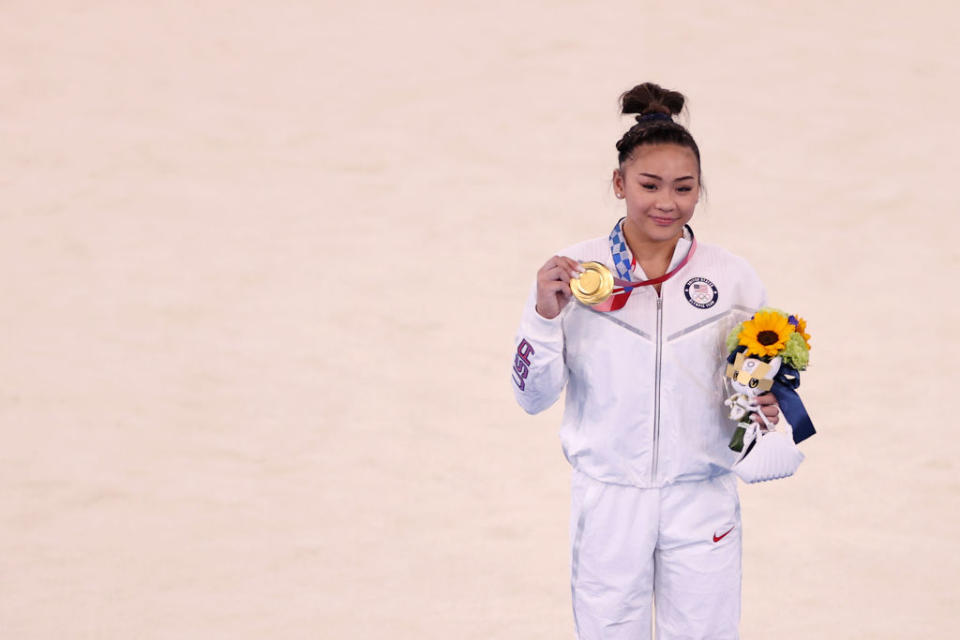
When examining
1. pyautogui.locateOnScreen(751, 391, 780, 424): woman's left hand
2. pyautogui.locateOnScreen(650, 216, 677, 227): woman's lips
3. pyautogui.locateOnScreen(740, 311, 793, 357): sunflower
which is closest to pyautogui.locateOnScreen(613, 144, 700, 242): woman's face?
pyautogui.locateOnScreen(650, 216, 677, 227): woman's lips

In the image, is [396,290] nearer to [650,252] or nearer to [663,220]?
[650,252]

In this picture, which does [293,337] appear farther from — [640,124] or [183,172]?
[640,124]

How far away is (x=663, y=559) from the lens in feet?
9.04

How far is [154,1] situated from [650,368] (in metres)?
6.11

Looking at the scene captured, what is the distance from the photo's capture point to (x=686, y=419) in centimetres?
271

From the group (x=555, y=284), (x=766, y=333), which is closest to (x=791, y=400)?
(x=766, y=333)

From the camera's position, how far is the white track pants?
2717mm

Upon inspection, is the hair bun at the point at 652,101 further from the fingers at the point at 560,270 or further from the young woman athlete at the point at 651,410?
the fingers at the point at 560,270

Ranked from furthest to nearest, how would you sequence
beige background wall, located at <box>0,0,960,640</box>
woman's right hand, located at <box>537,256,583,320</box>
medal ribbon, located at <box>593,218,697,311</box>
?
beige background wall, located at <box>0,0,960,640</box>, medal ribbon, located at <box>593,218,697,311</box>, woman's right hand, located at <box>537,256,583,320</box>

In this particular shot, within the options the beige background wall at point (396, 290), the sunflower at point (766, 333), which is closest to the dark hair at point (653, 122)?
the sunflower at point (766, 333)

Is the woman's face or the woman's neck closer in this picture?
the woman's face

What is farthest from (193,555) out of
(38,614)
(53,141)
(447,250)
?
(53,141)

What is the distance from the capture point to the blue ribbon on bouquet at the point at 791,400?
8.53 feet

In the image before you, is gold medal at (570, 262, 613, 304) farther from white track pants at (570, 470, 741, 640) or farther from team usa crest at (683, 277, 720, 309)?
white track pants at (570, 470, 741, 640)
